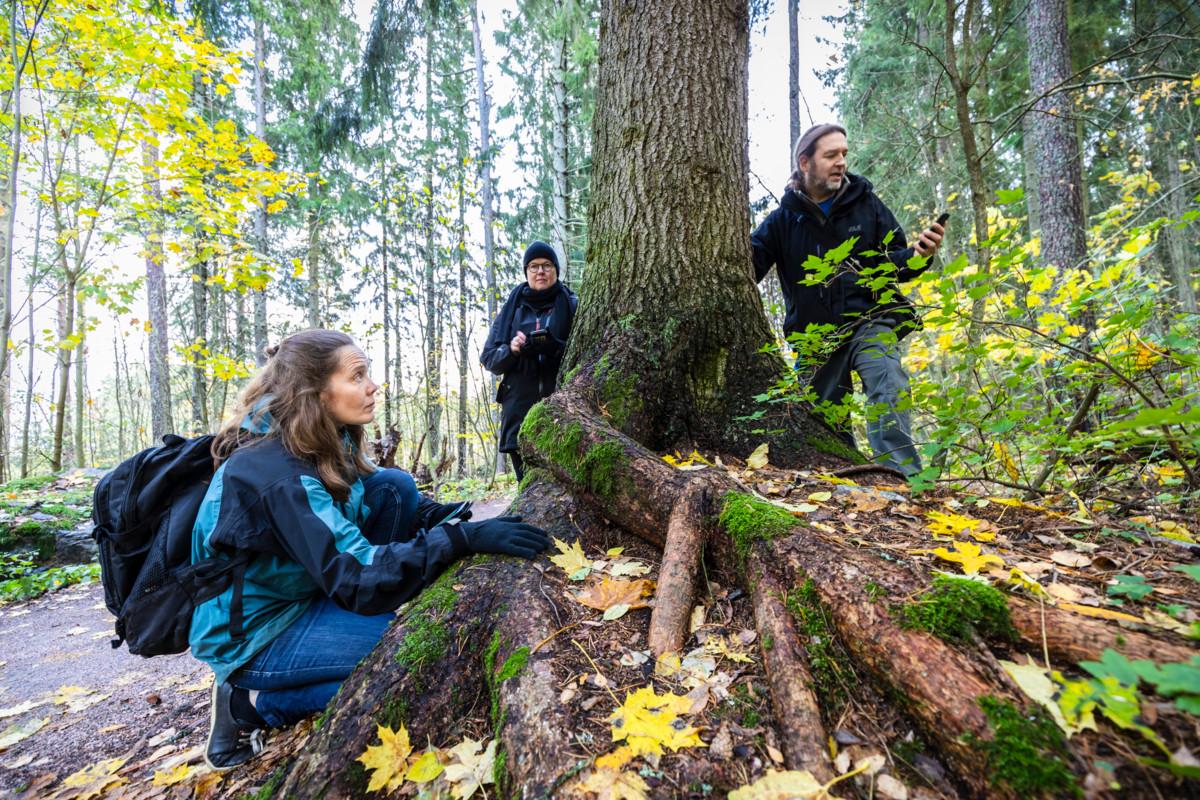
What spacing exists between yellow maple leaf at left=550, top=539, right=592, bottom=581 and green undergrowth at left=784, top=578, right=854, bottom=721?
0.79 metres

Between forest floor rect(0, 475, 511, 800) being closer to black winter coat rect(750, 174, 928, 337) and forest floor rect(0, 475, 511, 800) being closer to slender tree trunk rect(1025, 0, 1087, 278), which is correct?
black winter coat rect(750, 174, 928, 337)

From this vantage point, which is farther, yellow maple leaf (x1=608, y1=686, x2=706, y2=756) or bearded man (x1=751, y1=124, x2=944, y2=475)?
bearded man (x1=751, y1=124, x2=944, y2=475)

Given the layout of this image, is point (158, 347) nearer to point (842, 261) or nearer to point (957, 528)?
point (842, 261)

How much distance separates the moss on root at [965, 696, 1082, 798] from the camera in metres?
0.92

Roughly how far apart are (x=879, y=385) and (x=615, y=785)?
274 centimetres

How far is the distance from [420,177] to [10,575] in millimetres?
13685

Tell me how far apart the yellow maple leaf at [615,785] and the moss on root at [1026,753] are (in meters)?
0.70

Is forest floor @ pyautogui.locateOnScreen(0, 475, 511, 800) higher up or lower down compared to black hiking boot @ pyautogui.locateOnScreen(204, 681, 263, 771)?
lower down

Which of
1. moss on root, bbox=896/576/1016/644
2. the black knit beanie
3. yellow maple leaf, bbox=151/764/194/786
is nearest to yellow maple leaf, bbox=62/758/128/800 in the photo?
yellow maple leaf, bbox=151/764/194/786

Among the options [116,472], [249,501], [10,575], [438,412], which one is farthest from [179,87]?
[438,412]

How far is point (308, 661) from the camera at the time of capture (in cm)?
194

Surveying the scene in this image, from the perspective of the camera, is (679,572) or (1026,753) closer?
(1026,753)

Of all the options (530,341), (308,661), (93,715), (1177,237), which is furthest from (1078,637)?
(1177,237)

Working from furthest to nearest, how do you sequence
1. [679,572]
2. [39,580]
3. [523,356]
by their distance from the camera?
[39,580] → [523,356] → [679,572]
